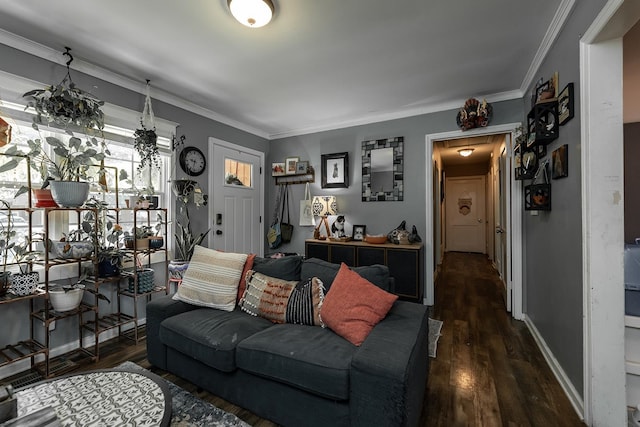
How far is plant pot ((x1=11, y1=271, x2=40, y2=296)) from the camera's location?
1.97 metres

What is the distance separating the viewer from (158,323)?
2072 mm

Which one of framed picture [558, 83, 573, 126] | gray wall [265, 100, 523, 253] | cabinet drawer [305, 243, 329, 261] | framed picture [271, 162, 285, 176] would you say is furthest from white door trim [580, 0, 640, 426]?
framed picture [271, 162, 285, 176]

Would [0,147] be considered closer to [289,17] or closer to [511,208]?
[289,17]

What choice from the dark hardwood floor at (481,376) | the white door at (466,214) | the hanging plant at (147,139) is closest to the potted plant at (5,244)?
Answer: the dark hardwood floor at (481,376)

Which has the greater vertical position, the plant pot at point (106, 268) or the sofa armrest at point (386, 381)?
the plant pot at point (106, 268)

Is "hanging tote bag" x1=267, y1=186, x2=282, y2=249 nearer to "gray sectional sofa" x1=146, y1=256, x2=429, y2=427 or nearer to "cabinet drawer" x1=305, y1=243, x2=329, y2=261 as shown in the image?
"cabinet drawer" x1=305, y1=243, x2=329, y2=261

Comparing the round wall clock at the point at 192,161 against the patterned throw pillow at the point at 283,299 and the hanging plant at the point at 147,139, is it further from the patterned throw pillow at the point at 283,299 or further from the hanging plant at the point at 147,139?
the patterned throw pillow at the point at 283,299

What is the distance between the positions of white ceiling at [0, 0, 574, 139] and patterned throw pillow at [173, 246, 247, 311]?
1734 mm

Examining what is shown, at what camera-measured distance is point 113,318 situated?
2.66 meters

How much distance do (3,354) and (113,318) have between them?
73cm

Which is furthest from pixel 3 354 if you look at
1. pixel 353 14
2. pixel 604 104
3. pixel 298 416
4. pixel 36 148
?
pixel 604 104

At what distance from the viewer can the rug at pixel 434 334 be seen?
2.45 meters

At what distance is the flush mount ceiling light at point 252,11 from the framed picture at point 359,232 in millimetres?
2734

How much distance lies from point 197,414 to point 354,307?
111 cm
